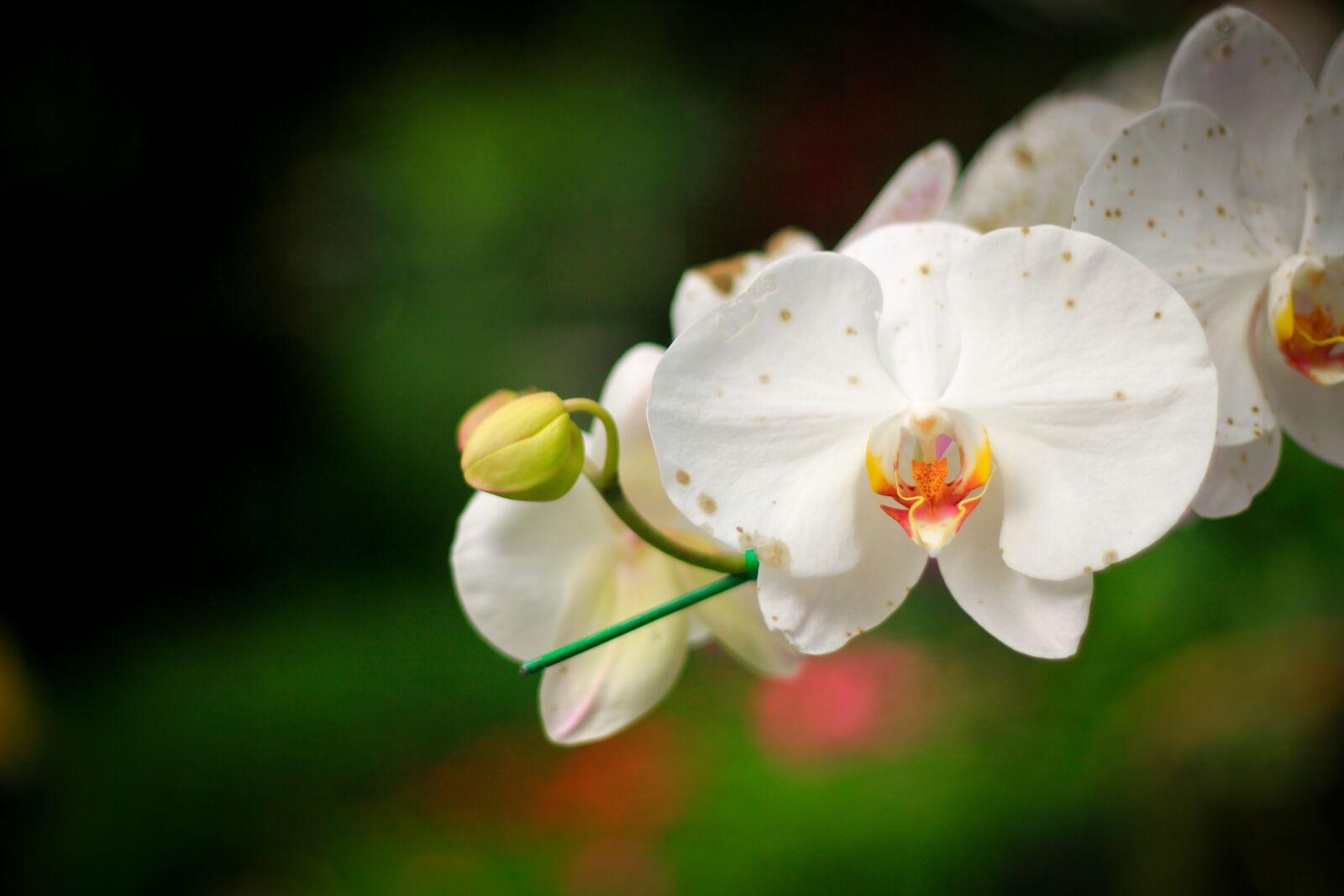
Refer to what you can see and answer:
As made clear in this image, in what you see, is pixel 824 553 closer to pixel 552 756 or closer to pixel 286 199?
pixel 552 756

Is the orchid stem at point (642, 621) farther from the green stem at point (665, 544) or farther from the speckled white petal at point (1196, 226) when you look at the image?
the speckled white petal at point (1196, 226)

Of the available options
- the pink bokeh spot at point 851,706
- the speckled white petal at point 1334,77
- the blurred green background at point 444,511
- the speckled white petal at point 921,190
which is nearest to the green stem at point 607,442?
the speckled white petal at point 921,190

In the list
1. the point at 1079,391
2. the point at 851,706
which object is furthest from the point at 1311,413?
the point at 851,706

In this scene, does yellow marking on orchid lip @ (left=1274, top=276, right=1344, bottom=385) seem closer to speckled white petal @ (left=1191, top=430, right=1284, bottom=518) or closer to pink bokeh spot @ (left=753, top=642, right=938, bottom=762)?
speckled white petal @ (left=1191, top=430, right=1284, bottom=518)

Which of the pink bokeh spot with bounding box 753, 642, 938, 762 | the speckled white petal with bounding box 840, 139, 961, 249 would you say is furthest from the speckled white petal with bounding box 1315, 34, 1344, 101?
the pink bokeh spot with bounding box 753, 642, 938, 762

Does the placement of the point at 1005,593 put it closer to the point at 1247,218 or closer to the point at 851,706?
the point at 1247,218

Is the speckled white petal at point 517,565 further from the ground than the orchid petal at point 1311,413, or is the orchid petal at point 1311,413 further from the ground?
the speckled white petal at point 517,565

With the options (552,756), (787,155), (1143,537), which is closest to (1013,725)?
(552,756)
